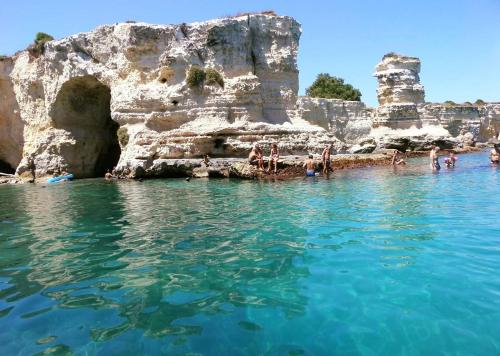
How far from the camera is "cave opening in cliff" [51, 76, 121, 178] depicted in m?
30.2

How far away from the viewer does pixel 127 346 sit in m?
3.95

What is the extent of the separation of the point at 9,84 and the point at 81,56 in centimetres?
716

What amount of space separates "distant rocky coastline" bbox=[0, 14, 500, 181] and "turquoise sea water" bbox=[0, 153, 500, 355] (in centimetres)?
1319

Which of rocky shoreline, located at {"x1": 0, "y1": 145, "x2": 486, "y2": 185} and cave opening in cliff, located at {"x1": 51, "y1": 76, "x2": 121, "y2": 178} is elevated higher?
cave opening in cliff, located at {"x1": 51, "y1": 76, "x2": 121, "y2": 178}

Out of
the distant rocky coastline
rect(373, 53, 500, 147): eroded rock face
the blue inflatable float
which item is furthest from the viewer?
rect(373, 53, 500, 147): eroded rock face

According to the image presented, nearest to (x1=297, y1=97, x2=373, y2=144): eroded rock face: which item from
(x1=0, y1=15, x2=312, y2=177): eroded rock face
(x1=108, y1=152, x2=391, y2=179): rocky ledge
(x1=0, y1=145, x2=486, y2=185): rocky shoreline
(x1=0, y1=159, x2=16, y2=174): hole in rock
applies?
(x1=0, y1=15, x2=312, y2=177): eroded rock face

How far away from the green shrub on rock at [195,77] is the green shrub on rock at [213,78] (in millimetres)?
247

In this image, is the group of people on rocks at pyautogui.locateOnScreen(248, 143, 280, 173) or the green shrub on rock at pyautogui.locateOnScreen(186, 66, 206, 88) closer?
the group of people on rocks at pyautogui.locateOnScreen(248, 143, 280, 173)

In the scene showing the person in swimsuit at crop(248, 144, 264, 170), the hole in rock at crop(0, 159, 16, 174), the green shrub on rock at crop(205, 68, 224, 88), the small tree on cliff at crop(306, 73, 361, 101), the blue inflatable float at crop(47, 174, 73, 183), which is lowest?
the blue inflatable float at crop(47, 174, 73, 183)

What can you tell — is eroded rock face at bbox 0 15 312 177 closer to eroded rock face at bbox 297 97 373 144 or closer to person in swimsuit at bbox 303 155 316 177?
person in swimsuit at bbox 303 155 316 177

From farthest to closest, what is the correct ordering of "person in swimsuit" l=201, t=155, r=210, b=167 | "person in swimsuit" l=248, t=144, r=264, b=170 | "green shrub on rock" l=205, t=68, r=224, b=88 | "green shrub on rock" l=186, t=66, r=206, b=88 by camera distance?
"green shrub on rock" l=205, t=68, r=224, b=88
"green shrub on rock" l=186, t=66, r=206, b=88
"person in swimsuit" l=201, t=155, r=210, b=167
"person in swimsuit" l=248, t=144, r=264, b=170

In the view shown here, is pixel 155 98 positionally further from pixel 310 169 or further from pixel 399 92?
pixel 399 92

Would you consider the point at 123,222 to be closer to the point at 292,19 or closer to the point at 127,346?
the point at 127,346

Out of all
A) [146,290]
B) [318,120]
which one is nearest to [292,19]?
[318,120]
